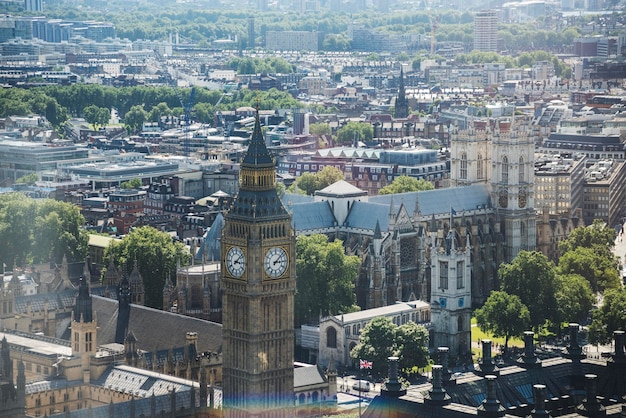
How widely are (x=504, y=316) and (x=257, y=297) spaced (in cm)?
4028

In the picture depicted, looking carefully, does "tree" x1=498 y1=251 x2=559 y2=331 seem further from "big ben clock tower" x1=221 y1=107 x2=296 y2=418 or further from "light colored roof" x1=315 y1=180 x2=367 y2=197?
"big ben clock tower" x1=221 y1=107 x2=296 y2=418

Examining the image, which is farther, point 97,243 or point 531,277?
point 97,243

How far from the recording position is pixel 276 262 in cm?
9506

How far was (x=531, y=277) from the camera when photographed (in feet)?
449

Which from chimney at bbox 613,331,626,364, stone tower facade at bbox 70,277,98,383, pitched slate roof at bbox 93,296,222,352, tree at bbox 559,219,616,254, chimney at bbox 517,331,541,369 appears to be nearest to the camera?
chimney at bbox 613,331,626,364

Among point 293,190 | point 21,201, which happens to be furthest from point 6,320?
point 293,190

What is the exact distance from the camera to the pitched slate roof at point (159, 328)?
360 ft

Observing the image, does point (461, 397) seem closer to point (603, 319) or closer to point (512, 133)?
point (603, 319)

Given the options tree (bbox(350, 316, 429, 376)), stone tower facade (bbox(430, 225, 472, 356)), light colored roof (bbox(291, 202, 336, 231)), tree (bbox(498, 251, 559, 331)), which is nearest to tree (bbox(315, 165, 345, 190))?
light colored roof (bbox(291, 202, 336, 231))

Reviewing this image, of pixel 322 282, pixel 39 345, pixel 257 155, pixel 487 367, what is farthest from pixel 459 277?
pixel 257 155

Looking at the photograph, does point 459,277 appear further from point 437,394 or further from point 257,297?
point 437,394

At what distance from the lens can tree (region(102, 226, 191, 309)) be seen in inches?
5411

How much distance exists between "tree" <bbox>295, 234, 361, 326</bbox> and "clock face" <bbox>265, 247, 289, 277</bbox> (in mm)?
36677

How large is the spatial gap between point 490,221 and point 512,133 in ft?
24.1
